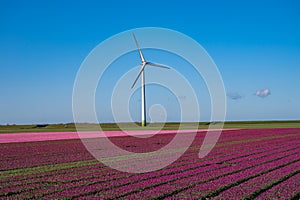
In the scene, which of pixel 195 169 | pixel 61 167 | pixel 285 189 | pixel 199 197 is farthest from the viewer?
pixel 61 167

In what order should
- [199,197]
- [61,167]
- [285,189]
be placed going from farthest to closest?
[61,167], [285,189], [199,197]

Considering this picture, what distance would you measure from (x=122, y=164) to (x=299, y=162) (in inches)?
372

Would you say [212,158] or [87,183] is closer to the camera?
[87,183]

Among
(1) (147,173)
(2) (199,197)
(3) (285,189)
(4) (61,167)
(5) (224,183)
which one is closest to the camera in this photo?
(2) (199,197)

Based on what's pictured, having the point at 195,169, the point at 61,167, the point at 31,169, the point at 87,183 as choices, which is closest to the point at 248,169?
the point at 195,169

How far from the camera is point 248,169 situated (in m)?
18.3

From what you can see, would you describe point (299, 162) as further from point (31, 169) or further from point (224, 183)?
point (31, 169)

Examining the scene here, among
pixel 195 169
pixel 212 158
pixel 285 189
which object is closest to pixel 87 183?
pixel 195 169

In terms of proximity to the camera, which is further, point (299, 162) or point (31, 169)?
point (299, 162)

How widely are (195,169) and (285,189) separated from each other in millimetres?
5907

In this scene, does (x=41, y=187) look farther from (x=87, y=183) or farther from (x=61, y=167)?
(x=61, y=167)

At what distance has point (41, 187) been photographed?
14172 mm

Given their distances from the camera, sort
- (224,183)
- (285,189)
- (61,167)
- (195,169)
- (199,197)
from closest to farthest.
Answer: (199,197) < (285,189) < (224,183) < (195,169) < (61,167)

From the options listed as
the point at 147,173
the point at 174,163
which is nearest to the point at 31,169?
the point at 147,173
